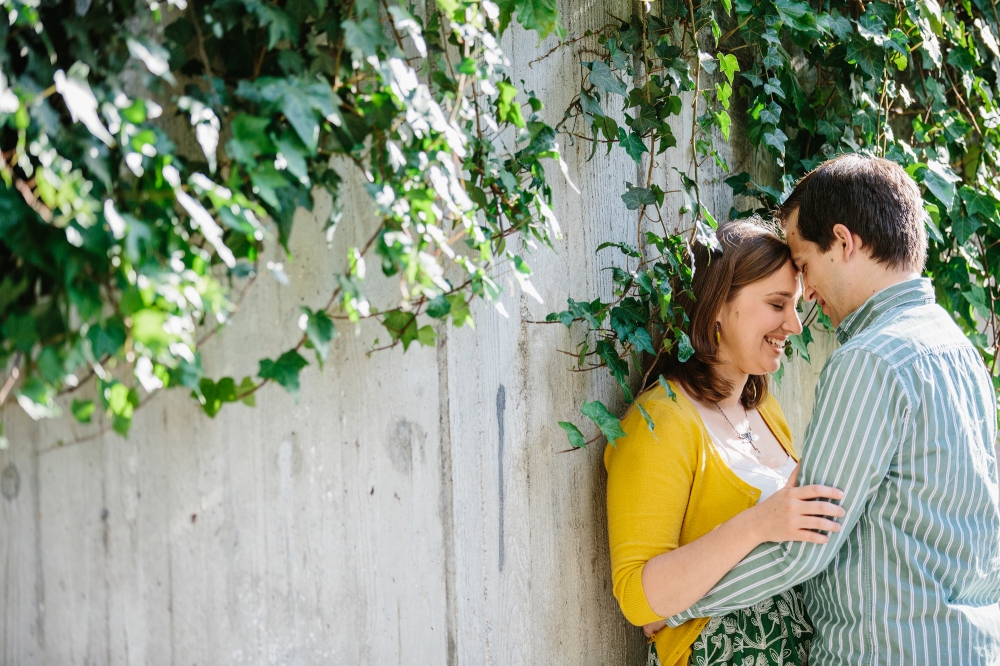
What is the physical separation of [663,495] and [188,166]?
1078 millimetres

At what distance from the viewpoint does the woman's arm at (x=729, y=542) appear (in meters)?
1.38

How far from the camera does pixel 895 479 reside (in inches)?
55.4

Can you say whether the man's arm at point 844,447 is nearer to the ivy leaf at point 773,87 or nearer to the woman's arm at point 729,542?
the woman's arm at point 729,542

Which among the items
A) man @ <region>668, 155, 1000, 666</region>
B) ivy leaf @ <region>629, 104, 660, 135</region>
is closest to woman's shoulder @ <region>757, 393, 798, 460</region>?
man @ <region>668, 155, 1000, 666</region>

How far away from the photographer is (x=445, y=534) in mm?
1489

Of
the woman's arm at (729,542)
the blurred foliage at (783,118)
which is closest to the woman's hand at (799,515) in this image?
the woman's arm at (729,542)

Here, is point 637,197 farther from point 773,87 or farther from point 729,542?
point 729,542

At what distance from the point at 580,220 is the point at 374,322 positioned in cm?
56

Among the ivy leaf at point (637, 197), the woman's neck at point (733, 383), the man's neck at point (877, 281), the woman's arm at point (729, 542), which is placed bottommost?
the woman's arm at point (729, 542)

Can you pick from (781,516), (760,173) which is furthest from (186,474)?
(760,173)

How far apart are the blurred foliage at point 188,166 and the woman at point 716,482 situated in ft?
1.97

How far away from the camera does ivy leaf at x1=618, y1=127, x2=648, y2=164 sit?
165 cm

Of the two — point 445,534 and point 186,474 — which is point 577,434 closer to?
point 445,534

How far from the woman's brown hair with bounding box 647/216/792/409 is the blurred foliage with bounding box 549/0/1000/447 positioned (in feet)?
0.19
